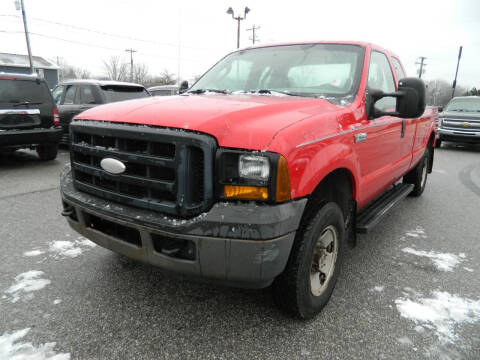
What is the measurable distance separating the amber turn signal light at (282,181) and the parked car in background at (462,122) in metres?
12.0

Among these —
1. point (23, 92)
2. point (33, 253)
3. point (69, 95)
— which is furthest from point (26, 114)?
point (33, 253)

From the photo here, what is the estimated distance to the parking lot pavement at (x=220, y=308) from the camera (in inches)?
83.8

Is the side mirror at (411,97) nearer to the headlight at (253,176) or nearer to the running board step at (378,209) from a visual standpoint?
the running board step at (378,209)

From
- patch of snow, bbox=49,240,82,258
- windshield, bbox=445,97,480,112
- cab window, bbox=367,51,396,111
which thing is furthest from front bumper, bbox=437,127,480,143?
patch of snow, bbox=49,240,82,258

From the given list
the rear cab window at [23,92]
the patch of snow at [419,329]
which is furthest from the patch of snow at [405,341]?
the rear cab window at [23,92]

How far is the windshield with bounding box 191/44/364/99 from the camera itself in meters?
2.98

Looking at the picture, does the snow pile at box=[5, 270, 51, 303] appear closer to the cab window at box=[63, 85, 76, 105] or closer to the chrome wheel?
the chrome wheel

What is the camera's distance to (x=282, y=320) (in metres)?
2.39

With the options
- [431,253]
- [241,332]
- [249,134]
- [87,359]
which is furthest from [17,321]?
[431,253]

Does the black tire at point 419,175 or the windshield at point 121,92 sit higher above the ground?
the windshield at point 121,92

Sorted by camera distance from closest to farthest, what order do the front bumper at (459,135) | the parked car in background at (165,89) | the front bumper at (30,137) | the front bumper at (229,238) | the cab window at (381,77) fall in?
the front bumper at (229,238) → the cab window at (381,77) → the front bumper at (30,137) → the front bumper at (459,135) → the parked car in background at (165,89)

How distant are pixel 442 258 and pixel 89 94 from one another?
755 centimetres

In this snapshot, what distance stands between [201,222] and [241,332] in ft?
2.89

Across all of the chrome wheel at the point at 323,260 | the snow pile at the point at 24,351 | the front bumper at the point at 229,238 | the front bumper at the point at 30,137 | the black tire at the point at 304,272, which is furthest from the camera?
the front bumper at the point at 30,137
